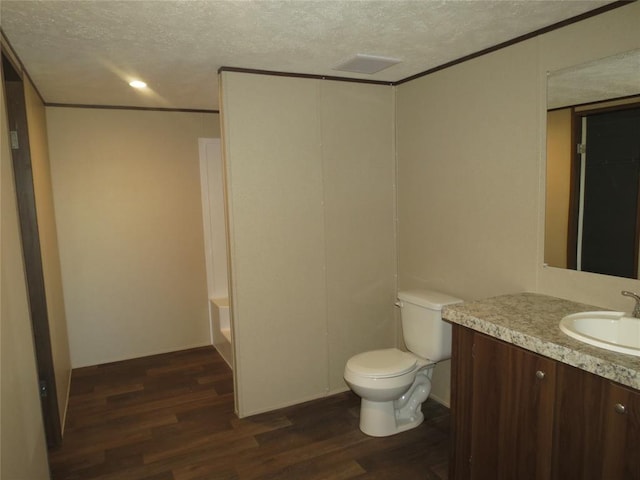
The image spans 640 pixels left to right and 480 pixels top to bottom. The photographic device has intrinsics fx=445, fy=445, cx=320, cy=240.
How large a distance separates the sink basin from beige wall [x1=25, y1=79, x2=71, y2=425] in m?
3.01

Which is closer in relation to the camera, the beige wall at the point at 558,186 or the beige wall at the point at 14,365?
the beige wall at the point at 14,365

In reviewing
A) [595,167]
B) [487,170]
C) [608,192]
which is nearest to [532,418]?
[608,192]

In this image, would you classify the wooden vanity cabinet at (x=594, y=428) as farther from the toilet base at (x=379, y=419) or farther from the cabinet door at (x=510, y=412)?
the toilet base at (x=379, y=419)

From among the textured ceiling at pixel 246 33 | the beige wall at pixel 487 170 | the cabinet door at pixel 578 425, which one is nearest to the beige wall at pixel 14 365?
the textured ceiling at pixel 246 33

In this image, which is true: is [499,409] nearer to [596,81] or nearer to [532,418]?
[532,418]

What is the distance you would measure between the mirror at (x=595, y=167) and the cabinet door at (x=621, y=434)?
730 mm

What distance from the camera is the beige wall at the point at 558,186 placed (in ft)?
7.39

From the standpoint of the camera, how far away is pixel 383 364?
282 cm

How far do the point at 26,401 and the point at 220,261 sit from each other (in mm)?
2604

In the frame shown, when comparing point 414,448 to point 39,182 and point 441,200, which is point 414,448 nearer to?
point 441,200

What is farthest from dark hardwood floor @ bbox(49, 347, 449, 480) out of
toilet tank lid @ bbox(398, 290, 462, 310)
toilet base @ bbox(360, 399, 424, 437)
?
toilet tank lid @ bbox(398, 290, 462, 310)

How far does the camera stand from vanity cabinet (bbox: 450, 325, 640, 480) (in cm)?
154

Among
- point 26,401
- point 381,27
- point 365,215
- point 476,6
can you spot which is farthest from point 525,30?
point 26,401

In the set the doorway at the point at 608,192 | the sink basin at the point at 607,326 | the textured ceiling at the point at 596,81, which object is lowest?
the sink basin at the point at 607,326
